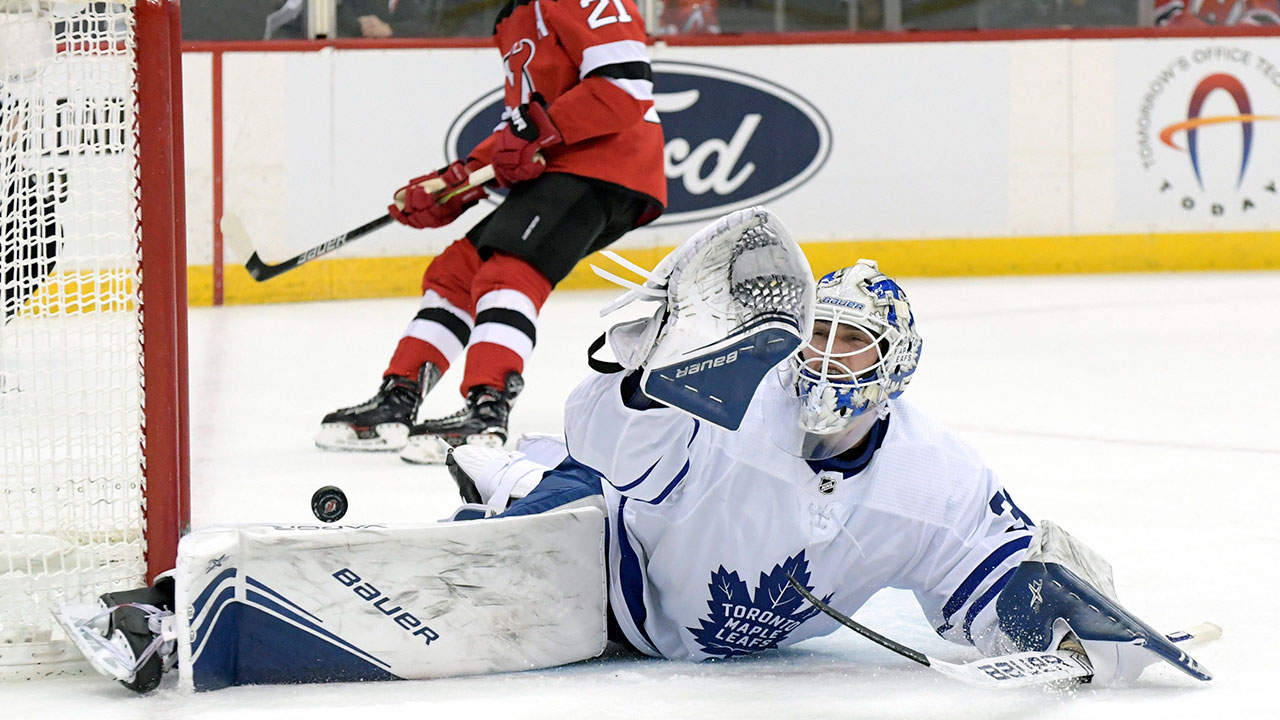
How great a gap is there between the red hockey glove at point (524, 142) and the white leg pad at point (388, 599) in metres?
1.79

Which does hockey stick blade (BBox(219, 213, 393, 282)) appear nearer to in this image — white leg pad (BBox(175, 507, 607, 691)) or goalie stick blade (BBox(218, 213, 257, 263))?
goalie stick blade (BBox(218, 213, 257, 263))

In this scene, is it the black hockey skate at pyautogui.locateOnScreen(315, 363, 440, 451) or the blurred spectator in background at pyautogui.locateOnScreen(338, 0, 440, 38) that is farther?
the blurred spectator in background at pyautogui.locateOnScreen(338, 0, 440, 38)

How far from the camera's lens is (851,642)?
2.17 metres

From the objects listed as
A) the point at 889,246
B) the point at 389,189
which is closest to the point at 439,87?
the point at 389,189

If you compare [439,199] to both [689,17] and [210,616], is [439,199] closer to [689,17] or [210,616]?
[210,616]

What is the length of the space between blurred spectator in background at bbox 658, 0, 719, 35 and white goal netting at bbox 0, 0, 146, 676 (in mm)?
5473

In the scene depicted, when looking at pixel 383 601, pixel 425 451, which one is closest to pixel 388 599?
pixel 383 601

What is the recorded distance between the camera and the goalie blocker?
1860 millimetres

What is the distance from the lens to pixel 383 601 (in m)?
1.92

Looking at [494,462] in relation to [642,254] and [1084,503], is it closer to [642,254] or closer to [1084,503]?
[1084,503]

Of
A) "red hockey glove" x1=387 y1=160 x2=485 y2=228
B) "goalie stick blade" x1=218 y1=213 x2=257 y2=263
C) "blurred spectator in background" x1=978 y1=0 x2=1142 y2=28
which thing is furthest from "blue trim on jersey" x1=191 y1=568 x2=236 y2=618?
"blurred spectator in background" x1=978 y1=0 x2=1142 y2=28

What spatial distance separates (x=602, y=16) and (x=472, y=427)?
2.99 ft

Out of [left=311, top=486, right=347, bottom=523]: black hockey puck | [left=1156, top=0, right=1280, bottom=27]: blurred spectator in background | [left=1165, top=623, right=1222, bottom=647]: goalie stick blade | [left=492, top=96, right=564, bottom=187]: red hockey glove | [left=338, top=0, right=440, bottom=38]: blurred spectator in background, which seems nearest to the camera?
[left=1165, top=623, right=1222, bottom=647]: goalie stick blade

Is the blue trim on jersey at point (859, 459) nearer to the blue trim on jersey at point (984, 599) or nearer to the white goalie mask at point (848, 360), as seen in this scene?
the white goalie mask at point (848, 360)
